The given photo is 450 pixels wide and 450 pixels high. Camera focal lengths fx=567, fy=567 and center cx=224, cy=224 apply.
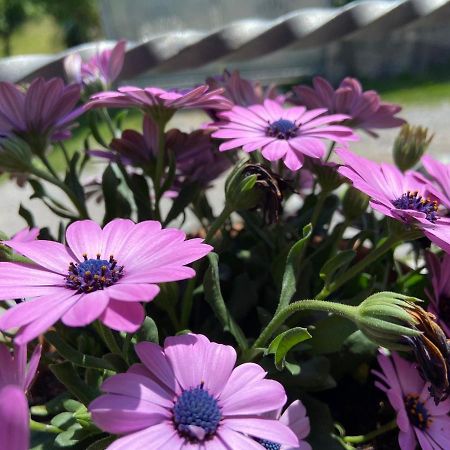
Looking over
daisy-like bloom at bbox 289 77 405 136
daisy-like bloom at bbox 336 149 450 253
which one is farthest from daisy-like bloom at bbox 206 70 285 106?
daisy-like bloom at bbox 336 149 450 253

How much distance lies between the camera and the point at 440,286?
14.7 inches

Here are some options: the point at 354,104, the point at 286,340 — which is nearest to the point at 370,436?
the point at 286,340

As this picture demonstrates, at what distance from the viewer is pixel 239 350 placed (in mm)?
387

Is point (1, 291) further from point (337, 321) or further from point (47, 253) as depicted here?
point (337, 321)

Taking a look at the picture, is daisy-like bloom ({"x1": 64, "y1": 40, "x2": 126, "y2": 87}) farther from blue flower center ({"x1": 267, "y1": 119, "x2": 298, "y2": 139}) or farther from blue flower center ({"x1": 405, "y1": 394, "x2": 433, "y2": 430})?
blue flower center ({"x1": 405, "y1": 394, "x2": 433, "y2": 430})

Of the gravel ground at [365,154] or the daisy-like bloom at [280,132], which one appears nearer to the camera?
the daisy-like bloom at [280,132]

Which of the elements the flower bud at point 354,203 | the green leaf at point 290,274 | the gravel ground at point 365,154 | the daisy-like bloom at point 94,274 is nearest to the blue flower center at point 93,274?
the daisy-like bloom at point 94,274

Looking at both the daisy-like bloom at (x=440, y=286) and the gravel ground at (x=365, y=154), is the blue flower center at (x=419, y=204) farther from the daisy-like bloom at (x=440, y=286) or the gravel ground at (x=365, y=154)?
the gravel ground at (x=365, y=154)

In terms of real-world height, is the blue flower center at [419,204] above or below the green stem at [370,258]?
above

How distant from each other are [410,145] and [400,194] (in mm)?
96

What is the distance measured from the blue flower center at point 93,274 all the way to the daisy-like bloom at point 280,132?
124 mm

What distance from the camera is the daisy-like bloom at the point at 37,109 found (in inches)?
16.0

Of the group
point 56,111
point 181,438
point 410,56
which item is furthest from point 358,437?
point 410,56

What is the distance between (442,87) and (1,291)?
1754 millimetres
